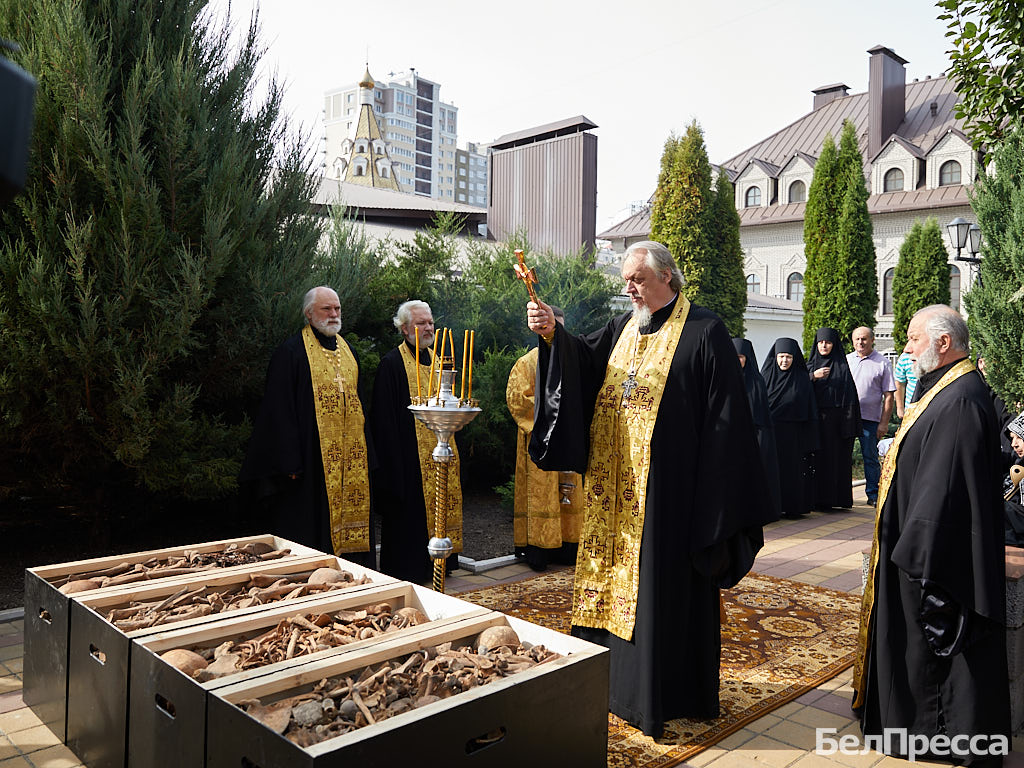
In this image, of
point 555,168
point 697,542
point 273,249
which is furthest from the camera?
point 555,168

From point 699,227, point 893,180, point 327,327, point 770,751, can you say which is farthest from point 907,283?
point 770,751

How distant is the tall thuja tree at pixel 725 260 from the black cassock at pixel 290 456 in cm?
1191

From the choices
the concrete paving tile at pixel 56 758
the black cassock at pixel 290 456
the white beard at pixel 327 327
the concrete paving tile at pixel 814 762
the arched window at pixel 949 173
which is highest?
the arched window at pixel 949 173

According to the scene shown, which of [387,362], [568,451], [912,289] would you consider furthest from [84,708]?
[912,289]

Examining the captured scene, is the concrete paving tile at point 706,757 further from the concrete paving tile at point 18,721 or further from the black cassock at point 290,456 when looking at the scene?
the black cassock at point 290,456

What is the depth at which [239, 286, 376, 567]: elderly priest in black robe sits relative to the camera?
522 centimetres

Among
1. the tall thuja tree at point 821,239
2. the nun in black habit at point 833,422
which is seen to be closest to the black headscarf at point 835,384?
the nun in black habit at point 833,422

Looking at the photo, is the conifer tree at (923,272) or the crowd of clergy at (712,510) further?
the conifer tree at (923,272)

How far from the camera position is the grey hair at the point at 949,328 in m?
3.43

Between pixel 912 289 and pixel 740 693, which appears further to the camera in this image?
pixel 912 289

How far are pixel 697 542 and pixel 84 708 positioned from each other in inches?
99.2

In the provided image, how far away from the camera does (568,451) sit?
3842 mm

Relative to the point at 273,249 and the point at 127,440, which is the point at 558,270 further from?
the point at 127,440

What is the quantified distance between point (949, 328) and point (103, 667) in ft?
11.7
